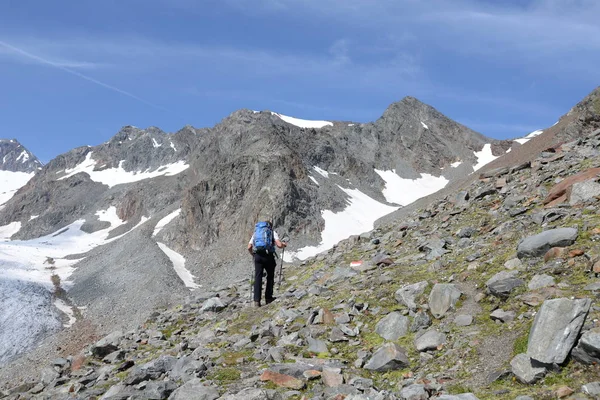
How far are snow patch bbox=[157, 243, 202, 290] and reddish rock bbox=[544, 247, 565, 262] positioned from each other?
43.5 meters

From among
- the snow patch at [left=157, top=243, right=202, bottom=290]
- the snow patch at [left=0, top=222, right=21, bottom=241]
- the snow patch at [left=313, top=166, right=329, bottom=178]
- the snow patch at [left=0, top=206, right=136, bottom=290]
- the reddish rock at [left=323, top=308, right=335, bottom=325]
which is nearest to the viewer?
the reddish rock at [left=323, top=308, right=335, bottom=325]

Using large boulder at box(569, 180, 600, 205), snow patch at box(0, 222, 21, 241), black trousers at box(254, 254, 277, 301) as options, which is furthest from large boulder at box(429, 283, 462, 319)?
snow patch at box(0, 222, 21, 241)

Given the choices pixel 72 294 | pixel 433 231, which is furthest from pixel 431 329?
pixel 72 294

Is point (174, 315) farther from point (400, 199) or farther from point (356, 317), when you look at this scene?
point (400, 199)

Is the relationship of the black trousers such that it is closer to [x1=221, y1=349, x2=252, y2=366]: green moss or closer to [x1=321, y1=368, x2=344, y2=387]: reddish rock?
[x1=221, y1=349, x2=252, y2=366]: green moss

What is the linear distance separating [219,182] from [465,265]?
6843 centimetres

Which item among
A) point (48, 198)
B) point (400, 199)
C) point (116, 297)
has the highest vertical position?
point (48, 198)

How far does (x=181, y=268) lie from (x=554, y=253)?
5490cm

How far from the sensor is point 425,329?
8.80 m

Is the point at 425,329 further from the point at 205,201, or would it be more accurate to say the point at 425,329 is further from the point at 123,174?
the point at 123,174

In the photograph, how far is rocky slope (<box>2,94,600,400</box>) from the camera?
21.4 feet

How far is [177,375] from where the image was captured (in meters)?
9.06

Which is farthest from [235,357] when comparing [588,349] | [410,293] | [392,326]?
[588,349]

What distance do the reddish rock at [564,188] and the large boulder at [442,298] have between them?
5.09 meters
